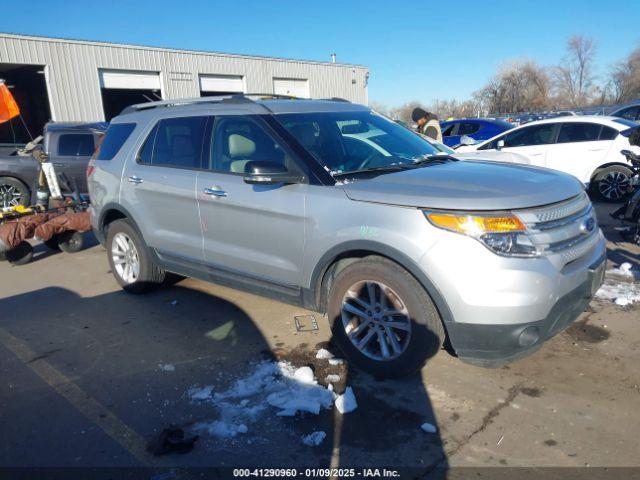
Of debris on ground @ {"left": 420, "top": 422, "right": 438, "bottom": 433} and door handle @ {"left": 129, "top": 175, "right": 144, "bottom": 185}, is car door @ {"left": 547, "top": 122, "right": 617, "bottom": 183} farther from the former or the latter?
debris on ground @ {"left": 420, "top": 422, "right": 438, "bottom": 433}

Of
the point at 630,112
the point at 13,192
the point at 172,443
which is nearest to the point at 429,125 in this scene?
the point at 172,443

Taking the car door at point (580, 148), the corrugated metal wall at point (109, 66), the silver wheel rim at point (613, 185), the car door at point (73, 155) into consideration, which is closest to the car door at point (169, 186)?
the car door at point (73, 155)

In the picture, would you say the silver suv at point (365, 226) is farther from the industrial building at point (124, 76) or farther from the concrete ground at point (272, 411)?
the industrial building at point (124, 76)

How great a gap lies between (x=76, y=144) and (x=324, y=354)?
9.56 meters

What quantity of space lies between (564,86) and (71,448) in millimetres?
70529

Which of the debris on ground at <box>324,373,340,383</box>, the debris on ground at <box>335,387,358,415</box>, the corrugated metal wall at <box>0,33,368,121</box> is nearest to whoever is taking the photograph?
the debris on ground at <box>335,387,358,415</box>

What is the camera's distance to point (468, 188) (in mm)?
3156

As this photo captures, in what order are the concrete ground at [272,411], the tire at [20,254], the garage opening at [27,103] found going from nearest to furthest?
the concrete ground at [272,411] < the tire at [20,254] < the garage opening at [27,103]

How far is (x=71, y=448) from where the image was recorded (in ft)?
9.65

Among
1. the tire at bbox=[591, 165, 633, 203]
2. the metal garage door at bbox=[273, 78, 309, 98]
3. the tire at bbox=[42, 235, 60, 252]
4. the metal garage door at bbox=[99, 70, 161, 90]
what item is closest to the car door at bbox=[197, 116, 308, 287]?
the tire at bbox=[42, 235, 60, 252]

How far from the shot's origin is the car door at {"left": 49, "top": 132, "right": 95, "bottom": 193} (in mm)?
10945

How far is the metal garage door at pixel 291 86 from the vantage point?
26359mm

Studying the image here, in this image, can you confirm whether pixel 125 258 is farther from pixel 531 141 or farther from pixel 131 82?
pixel 131 82

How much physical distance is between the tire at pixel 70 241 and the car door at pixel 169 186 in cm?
299
